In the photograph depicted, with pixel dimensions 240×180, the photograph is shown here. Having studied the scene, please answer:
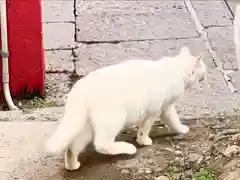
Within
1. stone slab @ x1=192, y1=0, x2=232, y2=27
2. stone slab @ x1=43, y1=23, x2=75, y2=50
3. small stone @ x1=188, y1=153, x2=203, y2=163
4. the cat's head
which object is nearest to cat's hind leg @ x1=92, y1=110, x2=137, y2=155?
small stone @ x1=188, y1=153, x2=203, y2=163

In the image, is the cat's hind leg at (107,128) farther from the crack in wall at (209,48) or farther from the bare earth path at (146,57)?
the crack in wall at (209,48)

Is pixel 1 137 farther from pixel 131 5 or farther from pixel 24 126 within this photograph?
pixel 131 5

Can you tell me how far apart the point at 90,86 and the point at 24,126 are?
0.63 meters

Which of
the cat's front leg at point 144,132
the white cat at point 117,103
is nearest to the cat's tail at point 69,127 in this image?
the white cat at point 117,103

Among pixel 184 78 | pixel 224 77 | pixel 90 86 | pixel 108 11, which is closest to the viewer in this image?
pixel 90 86

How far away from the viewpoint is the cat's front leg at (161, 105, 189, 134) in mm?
3617

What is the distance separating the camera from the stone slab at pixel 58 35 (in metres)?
4.80

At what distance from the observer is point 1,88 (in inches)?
162

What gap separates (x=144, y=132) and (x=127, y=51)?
4.21ft

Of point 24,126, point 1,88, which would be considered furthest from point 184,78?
point 1,88

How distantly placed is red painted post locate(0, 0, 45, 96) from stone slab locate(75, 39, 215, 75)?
43 cm

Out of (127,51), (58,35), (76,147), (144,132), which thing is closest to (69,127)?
(76,147)

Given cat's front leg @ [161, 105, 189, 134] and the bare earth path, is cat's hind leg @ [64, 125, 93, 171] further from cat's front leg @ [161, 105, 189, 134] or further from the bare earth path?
cat's front leg @ [161, 105, 189, 134]

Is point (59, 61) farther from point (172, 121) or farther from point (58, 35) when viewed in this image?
point (172, 121)
